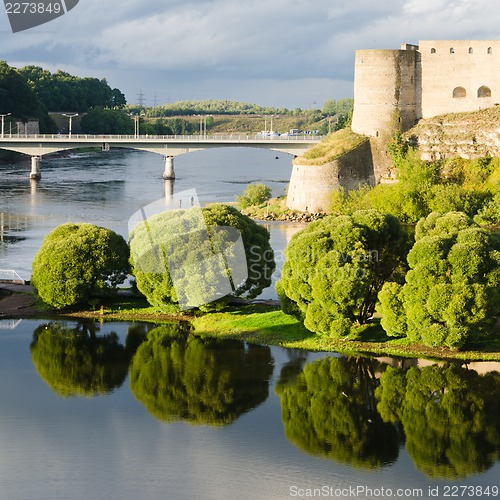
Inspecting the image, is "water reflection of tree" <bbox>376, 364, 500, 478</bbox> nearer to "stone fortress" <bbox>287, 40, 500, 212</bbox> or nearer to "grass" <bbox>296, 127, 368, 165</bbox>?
"grass" <bbox>296, 127, 368, 165</bbox>

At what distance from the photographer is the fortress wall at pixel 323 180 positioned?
60.8 metres

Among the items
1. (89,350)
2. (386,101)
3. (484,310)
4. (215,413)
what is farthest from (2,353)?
(386,101)

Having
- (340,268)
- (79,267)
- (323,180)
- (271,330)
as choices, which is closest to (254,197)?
(323,180)

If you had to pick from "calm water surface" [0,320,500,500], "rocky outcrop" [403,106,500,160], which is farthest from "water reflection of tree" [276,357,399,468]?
"rocky outcrop" [403,106,500,160]

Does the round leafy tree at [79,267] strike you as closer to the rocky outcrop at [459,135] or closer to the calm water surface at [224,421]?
the calm water surface at [224,421]

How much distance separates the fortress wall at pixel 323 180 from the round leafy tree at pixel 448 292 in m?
29.6

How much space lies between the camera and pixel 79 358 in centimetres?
3123

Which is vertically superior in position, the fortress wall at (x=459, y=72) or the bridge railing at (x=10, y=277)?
the fortress wall at (x=459, y=72)

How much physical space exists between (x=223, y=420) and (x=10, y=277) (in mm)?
16587

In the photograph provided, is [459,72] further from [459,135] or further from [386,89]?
[386,89]

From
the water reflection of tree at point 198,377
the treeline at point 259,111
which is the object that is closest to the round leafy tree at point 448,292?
the water reflection of tree at point 198,377

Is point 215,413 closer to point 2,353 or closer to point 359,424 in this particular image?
point 359,424

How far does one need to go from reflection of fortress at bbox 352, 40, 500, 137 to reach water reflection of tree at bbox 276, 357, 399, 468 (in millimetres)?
35659

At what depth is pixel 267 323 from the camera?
34000 mm
